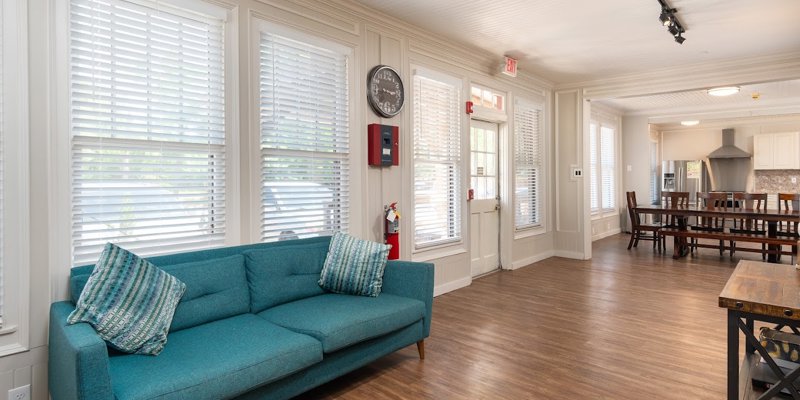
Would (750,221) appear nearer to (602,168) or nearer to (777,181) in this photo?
(602,168)

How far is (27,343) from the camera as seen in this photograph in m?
2.23

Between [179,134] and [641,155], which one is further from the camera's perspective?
[641,155]

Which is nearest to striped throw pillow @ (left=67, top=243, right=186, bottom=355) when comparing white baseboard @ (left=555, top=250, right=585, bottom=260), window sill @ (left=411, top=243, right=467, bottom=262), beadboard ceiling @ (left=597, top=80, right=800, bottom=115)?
window sill @ (left=411, top=243, right=467, bottom=262)

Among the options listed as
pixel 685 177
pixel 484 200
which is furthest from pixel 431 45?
pixel 685 177

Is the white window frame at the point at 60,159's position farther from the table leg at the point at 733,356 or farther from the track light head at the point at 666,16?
the track light head at the point at 666,16

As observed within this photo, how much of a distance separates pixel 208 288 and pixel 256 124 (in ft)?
3.93

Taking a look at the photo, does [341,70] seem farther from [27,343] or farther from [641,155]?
[641,155]

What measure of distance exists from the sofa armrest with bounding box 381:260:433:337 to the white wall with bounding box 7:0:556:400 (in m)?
0.85

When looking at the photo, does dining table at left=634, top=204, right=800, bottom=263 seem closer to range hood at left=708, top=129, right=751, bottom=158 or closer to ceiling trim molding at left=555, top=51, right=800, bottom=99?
ceiling trim molding at left=555, top=51, right=800, bottom=99

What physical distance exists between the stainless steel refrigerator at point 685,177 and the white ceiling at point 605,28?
16.8 ft

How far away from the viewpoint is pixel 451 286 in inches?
192

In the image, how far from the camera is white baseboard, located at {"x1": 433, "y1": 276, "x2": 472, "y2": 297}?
471 centimetres

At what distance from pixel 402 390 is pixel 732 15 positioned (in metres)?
4.51

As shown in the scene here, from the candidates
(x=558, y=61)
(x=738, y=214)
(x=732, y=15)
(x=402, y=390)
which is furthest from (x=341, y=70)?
(x=738, y=214)
